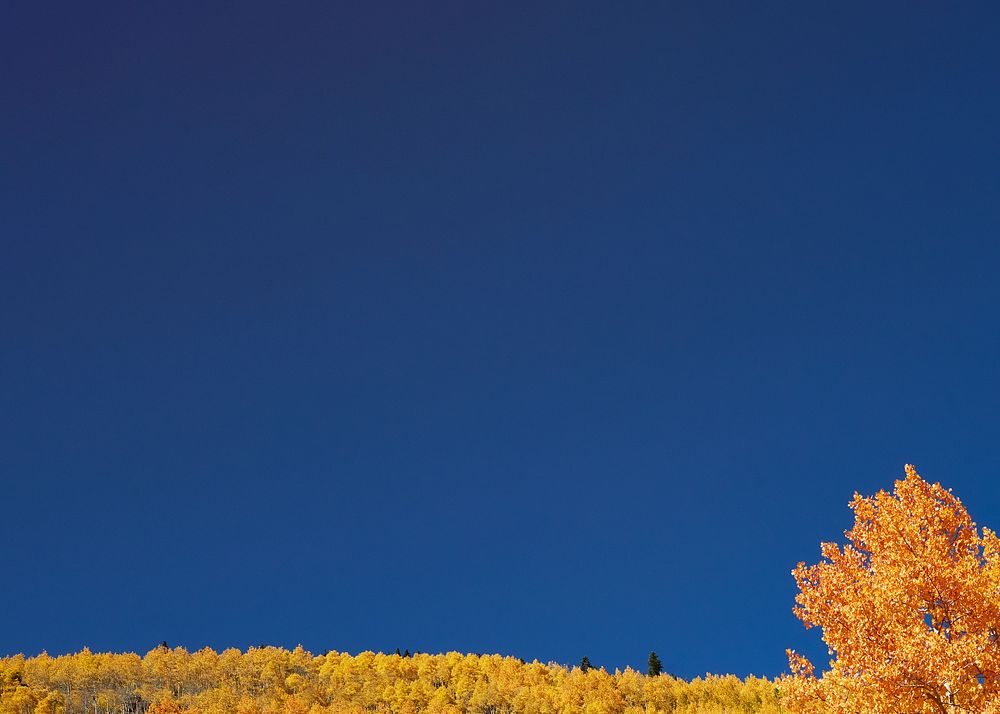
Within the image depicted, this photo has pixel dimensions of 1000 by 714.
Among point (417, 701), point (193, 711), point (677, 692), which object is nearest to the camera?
point (193, 711)

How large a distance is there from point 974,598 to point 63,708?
655ft

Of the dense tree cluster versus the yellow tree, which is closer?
the yellow tree

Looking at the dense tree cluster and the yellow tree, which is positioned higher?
the dense tree cluster

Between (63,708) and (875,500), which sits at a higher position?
(63,708)

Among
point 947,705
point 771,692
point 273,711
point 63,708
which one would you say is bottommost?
point 947,705

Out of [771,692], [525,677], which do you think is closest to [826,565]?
[771,692]

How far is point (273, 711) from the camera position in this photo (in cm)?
16212

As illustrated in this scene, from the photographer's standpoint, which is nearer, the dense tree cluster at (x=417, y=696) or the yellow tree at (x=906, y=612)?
the yellow tree at (x=906, y=612)

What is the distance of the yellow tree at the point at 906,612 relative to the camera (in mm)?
22031

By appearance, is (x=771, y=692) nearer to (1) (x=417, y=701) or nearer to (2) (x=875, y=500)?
(1) (x=417, y=701)

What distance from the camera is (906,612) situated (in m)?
22.9

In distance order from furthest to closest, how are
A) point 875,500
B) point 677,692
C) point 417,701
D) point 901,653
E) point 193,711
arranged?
point 417,701 → point 677,692 → point 193,711 → point 875,500 → point 901,653

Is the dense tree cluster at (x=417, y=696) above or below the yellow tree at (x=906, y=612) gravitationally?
above

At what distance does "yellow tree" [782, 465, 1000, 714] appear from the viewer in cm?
2203
